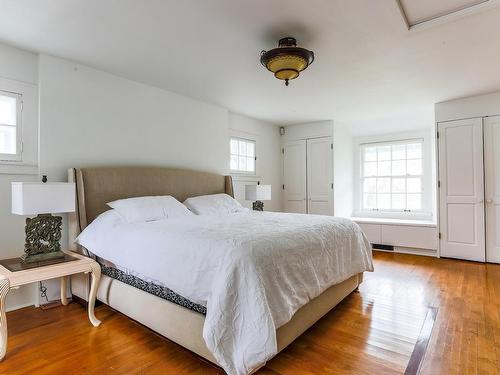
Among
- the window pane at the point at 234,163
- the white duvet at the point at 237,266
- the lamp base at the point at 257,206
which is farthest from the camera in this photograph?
the window pane at the point at 234,163

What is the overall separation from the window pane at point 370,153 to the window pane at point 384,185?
0.47 metres

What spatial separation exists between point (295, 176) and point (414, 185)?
2.28m

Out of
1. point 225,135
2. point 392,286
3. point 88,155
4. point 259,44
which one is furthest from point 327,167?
point 88,155

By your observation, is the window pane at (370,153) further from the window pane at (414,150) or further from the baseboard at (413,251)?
the baseboard at (413,251)

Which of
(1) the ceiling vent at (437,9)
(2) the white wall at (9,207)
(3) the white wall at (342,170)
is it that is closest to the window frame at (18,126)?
(2) the white wall at (9,207)

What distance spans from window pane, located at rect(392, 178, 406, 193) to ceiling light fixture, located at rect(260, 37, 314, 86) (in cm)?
419

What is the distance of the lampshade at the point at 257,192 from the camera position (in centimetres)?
456

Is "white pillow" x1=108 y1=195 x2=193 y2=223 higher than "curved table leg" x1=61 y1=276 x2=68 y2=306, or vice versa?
"white pillow" x1=108 y1=195 x2=193 y2=223

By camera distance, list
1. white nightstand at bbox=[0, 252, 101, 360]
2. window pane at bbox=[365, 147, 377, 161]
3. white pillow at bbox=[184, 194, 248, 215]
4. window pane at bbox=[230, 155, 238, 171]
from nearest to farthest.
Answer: white nightstand at bbox=[0, 252, 101, 360] < white pillow at bbox=[184, 194, 248, 215] < window pane at bbox=[230, 155, 238, 171] < window pane at bbox=[365, 147, 377, 161]

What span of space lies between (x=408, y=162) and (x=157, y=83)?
4766 mm

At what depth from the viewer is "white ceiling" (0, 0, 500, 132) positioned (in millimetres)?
2045

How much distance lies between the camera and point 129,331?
7.25ft

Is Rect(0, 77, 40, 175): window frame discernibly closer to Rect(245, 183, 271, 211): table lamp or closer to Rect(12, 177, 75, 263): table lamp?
Rect(12, 177, 75, 263): table lamp

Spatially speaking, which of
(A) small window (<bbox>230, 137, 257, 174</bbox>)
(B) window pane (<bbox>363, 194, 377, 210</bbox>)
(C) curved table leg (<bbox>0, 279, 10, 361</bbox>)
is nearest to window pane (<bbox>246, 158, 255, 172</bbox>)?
(A) small window (<bbox>230, 137, 257, 174</bbox>)
